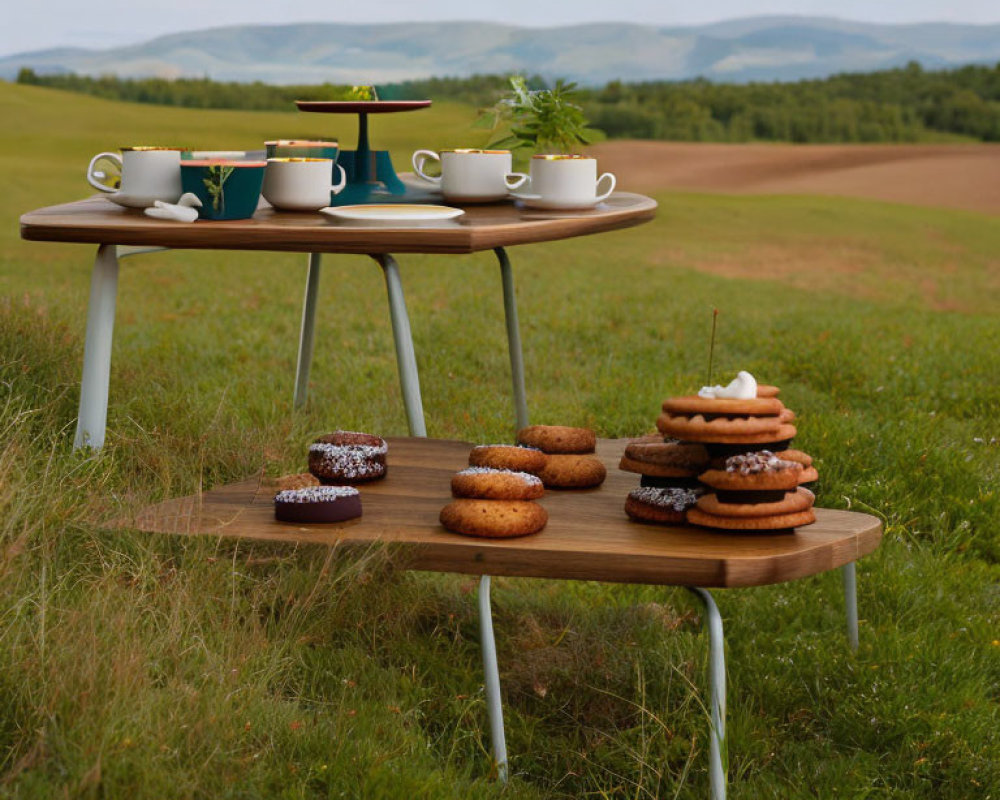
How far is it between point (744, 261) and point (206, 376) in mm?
8537

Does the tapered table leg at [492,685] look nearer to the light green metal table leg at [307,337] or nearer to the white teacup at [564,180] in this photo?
the white teacup at [564,180]

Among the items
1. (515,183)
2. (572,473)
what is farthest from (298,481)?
(515,183)

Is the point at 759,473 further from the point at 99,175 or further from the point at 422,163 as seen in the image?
the point at 99,175

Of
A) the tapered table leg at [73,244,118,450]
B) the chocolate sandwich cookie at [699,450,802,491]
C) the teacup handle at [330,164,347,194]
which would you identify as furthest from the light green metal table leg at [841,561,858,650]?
the tapered table leg at [73,244,118,450]

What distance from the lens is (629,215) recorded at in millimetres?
3102

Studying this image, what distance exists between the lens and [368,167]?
3.54 meters

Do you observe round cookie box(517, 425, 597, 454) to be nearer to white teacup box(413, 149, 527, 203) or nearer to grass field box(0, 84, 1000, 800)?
grass field box(0, 84, 1000, 800)

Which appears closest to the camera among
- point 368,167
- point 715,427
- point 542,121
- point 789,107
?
point 715,427

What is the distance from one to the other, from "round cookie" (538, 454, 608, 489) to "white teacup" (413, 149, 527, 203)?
0.96 m

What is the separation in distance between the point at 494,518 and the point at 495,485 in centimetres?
13

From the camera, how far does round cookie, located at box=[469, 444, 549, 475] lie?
2632 millimetres

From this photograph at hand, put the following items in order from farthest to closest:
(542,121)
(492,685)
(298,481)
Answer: (542,121)
(298,481)
(492,685)

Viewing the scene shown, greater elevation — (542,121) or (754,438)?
(542,121)

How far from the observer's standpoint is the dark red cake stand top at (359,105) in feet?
10.6
